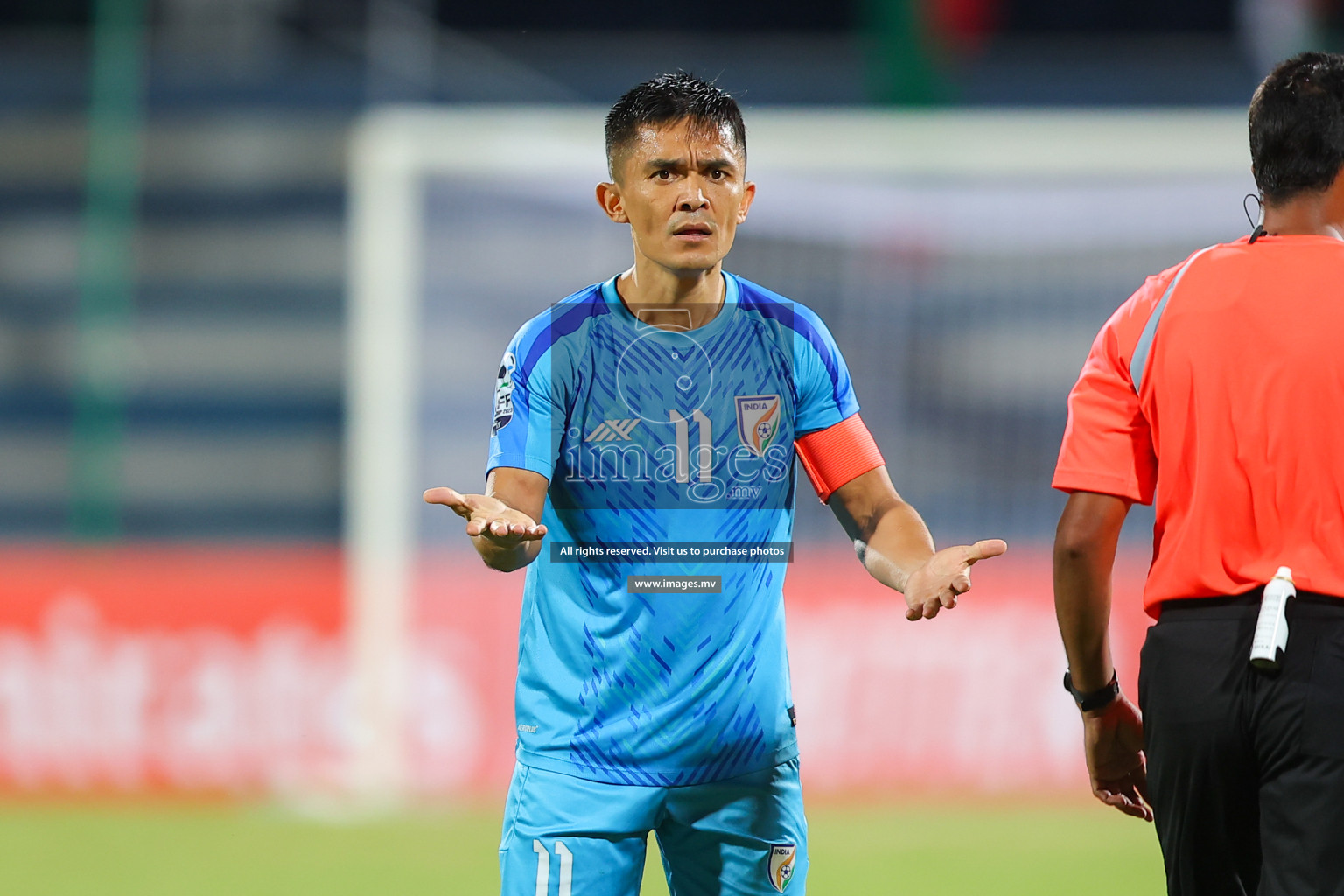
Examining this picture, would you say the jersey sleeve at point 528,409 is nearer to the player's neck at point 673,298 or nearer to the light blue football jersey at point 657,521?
the light blue football jersey at point 657,521

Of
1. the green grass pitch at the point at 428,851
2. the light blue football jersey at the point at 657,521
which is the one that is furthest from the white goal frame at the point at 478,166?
the light blue football jersey at the point at 657,521

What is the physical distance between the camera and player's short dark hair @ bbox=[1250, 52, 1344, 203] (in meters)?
3.05

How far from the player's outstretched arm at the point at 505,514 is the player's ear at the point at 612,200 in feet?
1.99

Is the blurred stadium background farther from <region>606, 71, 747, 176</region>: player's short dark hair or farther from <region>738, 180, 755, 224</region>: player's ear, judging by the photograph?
<region>606, 71, 747, 176</region>: player's short dark hair

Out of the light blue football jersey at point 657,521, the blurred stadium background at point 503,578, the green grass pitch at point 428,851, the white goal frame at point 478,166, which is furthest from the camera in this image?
the white goal frame at point 478,166

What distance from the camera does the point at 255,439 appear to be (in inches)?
529

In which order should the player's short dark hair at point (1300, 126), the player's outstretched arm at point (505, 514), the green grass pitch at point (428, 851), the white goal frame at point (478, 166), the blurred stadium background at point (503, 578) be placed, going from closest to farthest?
the player's outstretched arm at point (505, 514) < the player's short dark hair at point (1300, 126) < the green grass pitch at point (428, 851) < the blurred stadium background at point (503, 578) < the white goal frame at point (478, 166)

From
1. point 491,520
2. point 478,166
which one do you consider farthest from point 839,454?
point 478,166

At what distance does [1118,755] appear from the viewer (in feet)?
11.1

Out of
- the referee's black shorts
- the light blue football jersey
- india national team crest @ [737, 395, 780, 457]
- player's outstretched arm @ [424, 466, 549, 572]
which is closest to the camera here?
the referee's black shorts

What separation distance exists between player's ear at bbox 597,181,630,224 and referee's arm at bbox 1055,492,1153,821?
3.63 feet

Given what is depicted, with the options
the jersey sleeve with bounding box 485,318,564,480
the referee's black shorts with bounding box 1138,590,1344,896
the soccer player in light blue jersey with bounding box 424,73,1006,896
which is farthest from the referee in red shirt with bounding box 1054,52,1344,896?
the jersey sleeve with bounding box 485,318,564,480

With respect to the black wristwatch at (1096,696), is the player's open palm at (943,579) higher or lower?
higher

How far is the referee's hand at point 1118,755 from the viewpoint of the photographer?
3.33 meters
